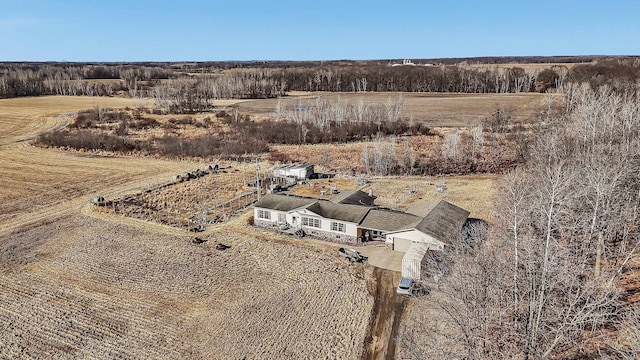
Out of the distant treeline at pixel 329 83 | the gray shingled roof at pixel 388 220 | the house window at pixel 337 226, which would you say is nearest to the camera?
the gray shingled roof at pixel 388 220

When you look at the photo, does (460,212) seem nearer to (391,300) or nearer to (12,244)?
(391,300)

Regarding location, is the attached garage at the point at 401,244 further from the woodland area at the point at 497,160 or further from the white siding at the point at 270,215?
the white siding at the point at 270,215

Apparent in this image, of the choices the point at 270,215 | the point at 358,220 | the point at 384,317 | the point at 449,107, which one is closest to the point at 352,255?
the point at 358,220

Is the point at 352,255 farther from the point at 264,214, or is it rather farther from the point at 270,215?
the point at 264,214

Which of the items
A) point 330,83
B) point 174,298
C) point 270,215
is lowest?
point 174,298

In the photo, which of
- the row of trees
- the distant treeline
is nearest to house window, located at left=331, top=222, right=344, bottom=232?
the row of trees

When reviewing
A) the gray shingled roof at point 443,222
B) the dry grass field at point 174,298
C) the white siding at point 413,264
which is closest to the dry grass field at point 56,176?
the dry grass field at point 174,298

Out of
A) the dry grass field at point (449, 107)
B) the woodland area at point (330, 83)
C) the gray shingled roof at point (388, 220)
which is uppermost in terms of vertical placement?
the woodland area at point (330, 83)
